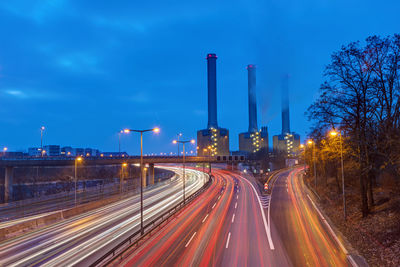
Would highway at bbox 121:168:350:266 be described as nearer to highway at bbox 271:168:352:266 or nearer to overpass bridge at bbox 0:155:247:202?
highway at bbox 271:168:352:266

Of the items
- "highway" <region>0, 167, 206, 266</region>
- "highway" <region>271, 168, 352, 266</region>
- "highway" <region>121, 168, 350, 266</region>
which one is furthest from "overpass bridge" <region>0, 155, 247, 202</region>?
"highway" <region>271, 168, 352, 266</region>

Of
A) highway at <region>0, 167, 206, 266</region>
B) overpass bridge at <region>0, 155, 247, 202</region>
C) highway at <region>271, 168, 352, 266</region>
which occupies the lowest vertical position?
highway at <region>0, 167, 206, 266</region>

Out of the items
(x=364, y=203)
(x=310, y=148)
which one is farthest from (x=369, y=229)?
(x=310, y=148)

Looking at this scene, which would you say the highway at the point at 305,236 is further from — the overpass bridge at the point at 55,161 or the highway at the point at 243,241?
the overpass bridge at the point at 55,161

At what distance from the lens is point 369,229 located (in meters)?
19.8

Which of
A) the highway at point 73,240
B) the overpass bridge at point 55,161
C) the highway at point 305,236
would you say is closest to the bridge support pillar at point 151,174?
the overpass bridge at point 55,161

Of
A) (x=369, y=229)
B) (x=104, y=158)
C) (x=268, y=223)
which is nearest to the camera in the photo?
(x=369, y=229)

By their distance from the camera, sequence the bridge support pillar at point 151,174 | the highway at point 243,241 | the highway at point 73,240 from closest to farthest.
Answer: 1. the highway at point 243,241
2. the highway at point 73,240
3. the bridge support pillar at point 151,174

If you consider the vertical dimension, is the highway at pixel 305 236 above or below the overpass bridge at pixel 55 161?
below

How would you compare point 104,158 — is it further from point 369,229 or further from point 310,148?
point 369,229

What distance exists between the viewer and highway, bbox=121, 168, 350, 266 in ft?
54.0

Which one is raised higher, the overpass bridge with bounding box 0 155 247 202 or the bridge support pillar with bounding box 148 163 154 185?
the overpass bridge with bounding box 0 155 247 202

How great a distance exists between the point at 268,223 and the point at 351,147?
1097 cm

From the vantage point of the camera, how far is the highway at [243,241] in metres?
16.5
